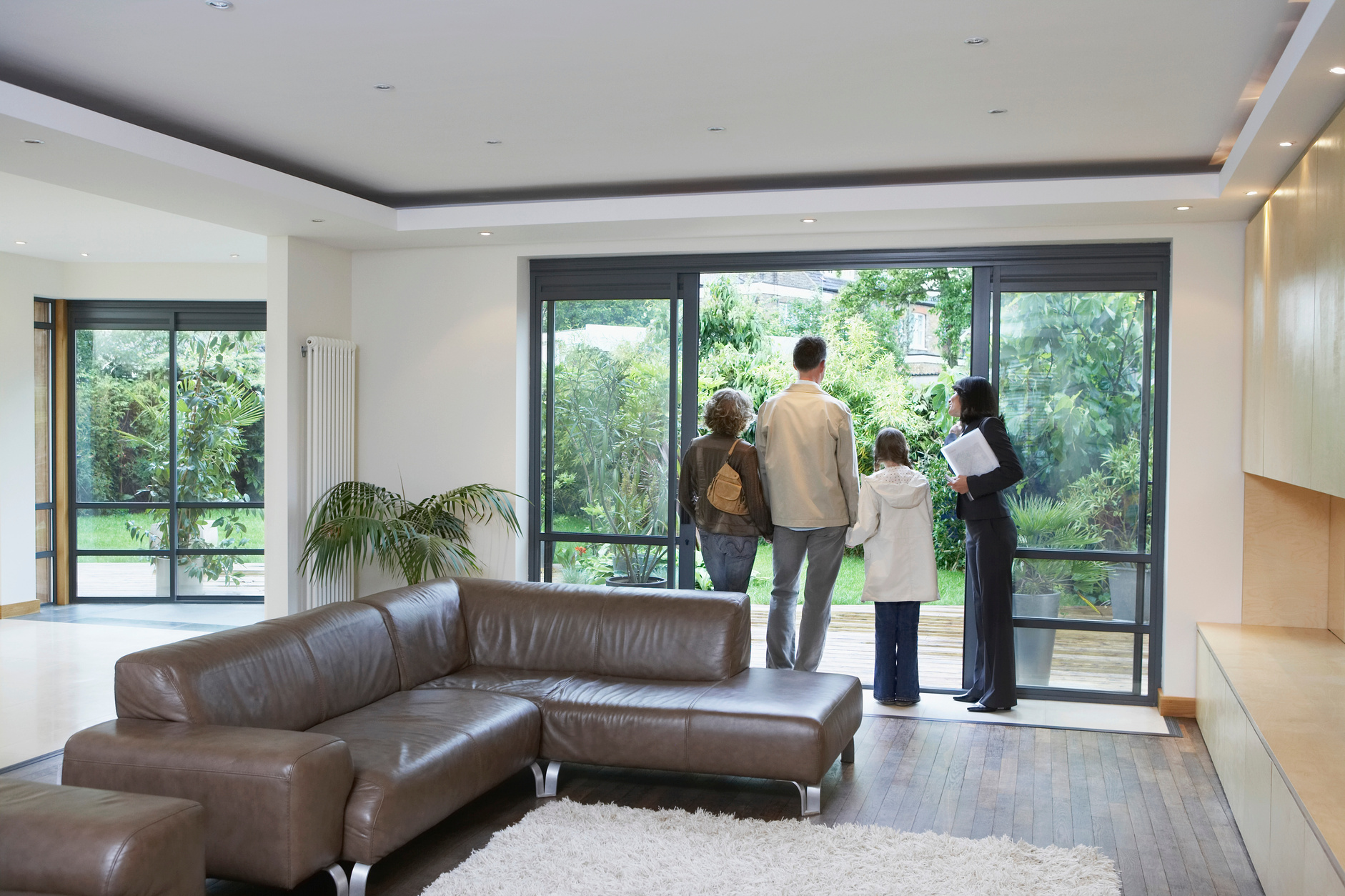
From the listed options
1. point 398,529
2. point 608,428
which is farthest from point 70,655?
point 608,428

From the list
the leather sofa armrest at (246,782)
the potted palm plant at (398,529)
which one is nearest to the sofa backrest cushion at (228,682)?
the leather sofa armrest at (246,782)

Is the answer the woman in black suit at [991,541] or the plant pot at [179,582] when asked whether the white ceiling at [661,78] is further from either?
the plant pot at [179,582]

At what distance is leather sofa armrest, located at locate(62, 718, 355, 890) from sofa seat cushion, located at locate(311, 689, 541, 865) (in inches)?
3.4

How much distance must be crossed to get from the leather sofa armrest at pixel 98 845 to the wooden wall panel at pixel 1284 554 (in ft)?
15.8

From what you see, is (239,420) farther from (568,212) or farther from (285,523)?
(568,212)

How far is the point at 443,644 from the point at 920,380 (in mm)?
7097

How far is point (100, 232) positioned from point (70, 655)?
272 cm

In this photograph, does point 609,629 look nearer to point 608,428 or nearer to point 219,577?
point 608,428

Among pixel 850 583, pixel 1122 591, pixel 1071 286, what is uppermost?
pixel 1071 286

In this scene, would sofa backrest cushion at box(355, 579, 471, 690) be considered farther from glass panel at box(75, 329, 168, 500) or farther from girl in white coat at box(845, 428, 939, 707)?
glass panel at box(75, 329, 168, 500)

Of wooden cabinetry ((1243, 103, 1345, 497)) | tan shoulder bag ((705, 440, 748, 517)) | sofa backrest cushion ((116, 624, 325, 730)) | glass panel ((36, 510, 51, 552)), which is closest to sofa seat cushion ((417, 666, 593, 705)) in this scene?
sofa backrest cushion ((116, 624, 325, 730))

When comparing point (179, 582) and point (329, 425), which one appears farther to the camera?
point (179, 582)

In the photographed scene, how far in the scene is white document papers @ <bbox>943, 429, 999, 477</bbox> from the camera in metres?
5.36

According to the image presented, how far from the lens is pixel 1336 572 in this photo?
4949mm
